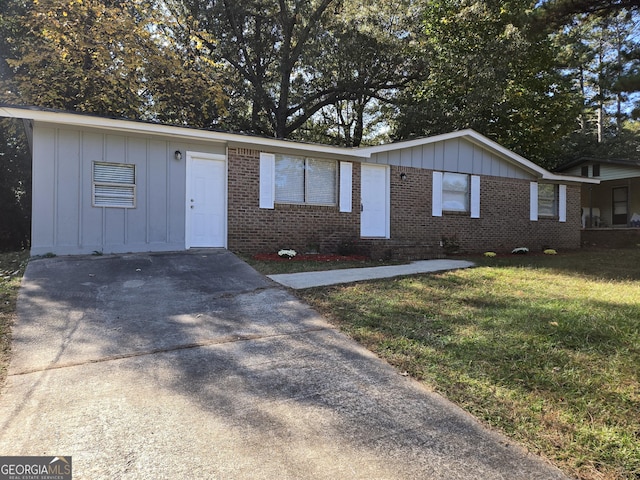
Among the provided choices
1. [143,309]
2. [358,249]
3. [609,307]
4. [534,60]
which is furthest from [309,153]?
[534,60]

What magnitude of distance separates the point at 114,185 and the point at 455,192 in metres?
9.19

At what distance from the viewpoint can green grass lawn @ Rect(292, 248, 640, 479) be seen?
8.17ft

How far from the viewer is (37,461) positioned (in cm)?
216

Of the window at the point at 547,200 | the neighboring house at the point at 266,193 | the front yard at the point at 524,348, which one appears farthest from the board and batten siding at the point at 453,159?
the front yard at the point at 524,348

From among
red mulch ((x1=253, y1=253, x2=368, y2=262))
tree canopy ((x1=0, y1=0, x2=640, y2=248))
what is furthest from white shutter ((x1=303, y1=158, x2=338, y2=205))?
tree canopy ((x1=0, y1=0, x2=640, y2=248))

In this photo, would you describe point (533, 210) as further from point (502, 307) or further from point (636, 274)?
point (502, 307)

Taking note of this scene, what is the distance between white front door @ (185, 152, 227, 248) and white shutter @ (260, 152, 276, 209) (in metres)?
0.85

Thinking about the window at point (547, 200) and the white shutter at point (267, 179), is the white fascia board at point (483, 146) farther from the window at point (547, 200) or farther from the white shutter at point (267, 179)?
the white shutter at point (267, 179)

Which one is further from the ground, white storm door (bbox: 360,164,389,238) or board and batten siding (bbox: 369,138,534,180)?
board and batten siding (bbox: 369,138,534,180)

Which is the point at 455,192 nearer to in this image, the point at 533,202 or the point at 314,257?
the point at 533,202

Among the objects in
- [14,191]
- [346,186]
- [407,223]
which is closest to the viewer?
[346,186]

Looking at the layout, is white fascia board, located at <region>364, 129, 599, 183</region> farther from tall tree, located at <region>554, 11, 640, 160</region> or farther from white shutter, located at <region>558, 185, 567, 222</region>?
tall tree, located at <region>554, 11, 640, 160</region>

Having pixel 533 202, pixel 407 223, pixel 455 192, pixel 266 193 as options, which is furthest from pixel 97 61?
pixel 533 202

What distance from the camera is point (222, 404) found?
277 centimetres
